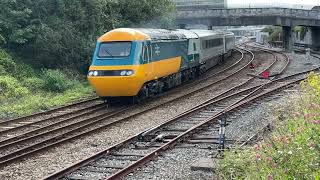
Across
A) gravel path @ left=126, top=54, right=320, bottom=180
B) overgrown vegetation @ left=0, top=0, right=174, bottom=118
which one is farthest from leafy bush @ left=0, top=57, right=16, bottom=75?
gravel path @ left=126, top=54, right=320, bottom=180

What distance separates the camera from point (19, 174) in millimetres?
10125

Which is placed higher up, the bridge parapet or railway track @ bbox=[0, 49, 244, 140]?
the bridge parapet

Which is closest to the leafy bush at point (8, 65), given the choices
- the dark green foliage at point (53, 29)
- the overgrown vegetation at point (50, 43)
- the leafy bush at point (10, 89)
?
the overgrown vegetation at point (50, 43)

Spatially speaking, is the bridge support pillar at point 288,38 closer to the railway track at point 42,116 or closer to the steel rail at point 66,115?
the railway track at point 42,116

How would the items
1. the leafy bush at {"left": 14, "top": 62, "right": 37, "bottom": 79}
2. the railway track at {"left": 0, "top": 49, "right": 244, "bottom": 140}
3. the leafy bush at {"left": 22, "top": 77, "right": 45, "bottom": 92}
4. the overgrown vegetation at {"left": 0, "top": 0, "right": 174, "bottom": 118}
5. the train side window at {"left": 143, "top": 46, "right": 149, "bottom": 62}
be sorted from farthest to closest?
the leafy bush at {"left": 14, "top": 62, "right": 37, "bottom": 79}, the overgrown vegetation at {"left": 0, "top": 0, "right": 174, "bottom": 118}, the leafy bush at {"left": 22, "top": 77, "right": 45, "bottom": 92}, the train side window at {"left": 143, "top": 46, "right": 149, "bottom": 62}, the railway track at {"left": 0, "top": 49, "right": 244, "bottom": 140}

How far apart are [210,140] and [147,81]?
22.9 ft

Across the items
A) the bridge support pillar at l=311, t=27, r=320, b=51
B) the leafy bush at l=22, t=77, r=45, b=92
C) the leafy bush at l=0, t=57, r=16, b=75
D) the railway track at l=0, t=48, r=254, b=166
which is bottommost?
the bridge support pillar at l=311, t=27, r=320, b=51

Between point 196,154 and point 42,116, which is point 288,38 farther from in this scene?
point 196,154

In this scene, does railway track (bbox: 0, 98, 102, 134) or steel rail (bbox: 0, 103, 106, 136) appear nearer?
steel rail (bbox: 0, 103, 106, 136)

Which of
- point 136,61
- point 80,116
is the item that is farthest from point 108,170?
point 136,61

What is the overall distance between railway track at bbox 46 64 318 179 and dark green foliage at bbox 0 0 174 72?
31.9 feet

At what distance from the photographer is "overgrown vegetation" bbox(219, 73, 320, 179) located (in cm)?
673

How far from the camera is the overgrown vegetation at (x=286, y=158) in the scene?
22.1ft

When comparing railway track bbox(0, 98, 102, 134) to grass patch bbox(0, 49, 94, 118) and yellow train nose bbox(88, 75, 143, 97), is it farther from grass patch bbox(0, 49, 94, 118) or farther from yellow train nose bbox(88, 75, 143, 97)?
yellow train nose bbox(88, 75, 143, 97)
